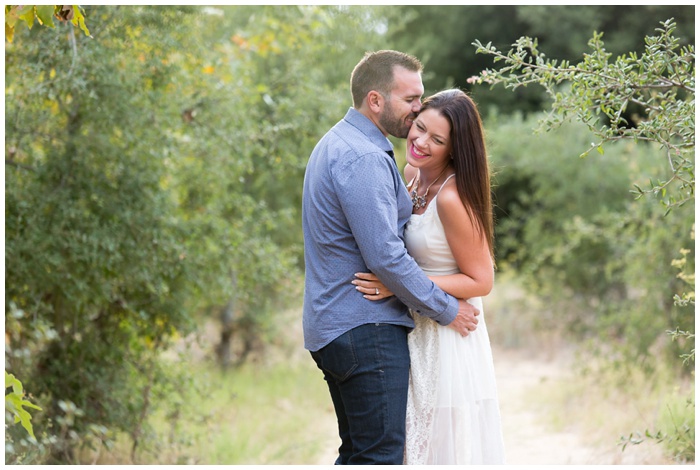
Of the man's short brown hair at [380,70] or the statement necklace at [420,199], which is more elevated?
the man's short brown hair at [380,70]

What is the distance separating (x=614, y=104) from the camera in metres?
3.18

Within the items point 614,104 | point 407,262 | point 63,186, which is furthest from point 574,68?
point 63,186

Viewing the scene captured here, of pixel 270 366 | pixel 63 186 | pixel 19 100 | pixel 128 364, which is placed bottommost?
pixel 270 366

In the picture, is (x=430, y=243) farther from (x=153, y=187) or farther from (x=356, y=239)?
(x=153, y=187)

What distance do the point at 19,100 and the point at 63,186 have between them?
505 mm

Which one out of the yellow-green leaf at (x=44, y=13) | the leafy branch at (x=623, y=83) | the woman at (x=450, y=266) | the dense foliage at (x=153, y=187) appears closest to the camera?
the yellow-green leaf at (x=44, y=13)

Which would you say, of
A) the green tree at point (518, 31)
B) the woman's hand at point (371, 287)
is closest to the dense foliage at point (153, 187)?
the woman's hand at point (371, 287)

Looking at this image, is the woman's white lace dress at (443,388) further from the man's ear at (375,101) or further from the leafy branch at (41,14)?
the leafy branch at (41,14)

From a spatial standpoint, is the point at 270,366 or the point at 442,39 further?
the point at 442,39

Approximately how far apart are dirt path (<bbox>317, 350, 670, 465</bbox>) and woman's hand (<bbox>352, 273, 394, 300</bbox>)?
2.64 m

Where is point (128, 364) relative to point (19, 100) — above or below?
below

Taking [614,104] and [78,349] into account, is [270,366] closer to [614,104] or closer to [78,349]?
[78,349]

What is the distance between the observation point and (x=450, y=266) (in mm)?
3092

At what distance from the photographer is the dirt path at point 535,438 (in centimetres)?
533
